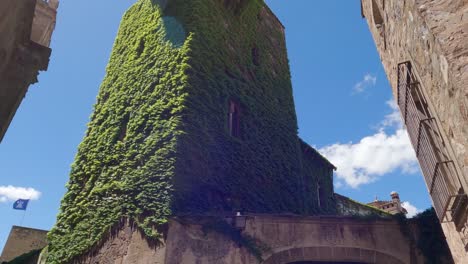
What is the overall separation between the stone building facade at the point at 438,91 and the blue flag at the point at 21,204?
22.4 m

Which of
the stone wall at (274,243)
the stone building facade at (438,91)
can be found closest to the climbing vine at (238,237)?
the stone wall at (274,243)

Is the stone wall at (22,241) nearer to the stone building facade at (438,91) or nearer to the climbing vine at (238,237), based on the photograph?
the climbing vine at (238,237)

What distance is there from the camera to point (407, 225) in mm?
7699

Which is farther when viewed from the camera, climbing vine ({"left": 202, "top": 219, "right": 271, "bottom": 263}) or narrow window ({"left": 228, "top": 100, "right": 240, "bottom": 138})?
narrow window ({"left": 228, "top": 100, "right": 240, "bottom": 138})

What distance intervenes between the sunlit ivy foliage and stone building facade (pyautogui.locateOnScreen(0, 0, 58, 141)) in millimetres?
4643

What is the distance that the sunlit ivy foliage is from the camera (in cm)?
837

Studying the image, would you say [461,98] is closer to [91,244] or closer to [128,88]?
[91,244]

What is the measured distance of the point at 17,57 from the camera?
325 cm

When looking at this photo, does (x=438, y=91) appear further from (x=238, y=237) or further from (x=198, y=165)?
(x=198, y=165)

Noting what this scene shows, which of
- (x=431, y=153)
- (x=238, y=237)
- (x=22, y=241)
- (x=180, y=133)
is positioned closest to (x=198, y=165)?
(x=180, y=133)

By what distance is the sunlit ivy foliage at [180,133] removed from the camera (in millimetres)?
8367

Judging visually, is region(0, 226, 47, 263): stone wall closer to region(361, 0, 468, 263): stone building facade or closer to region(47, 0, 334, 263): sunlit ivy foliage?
region(47, 0, 334, 263): sunlit ivy foliage

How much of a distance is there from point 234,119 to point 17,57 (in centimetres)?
797

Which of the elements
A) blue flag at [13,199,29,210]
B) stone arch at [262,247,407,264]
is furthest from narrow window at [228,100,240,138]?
blue flag at [13,199,29,210]
